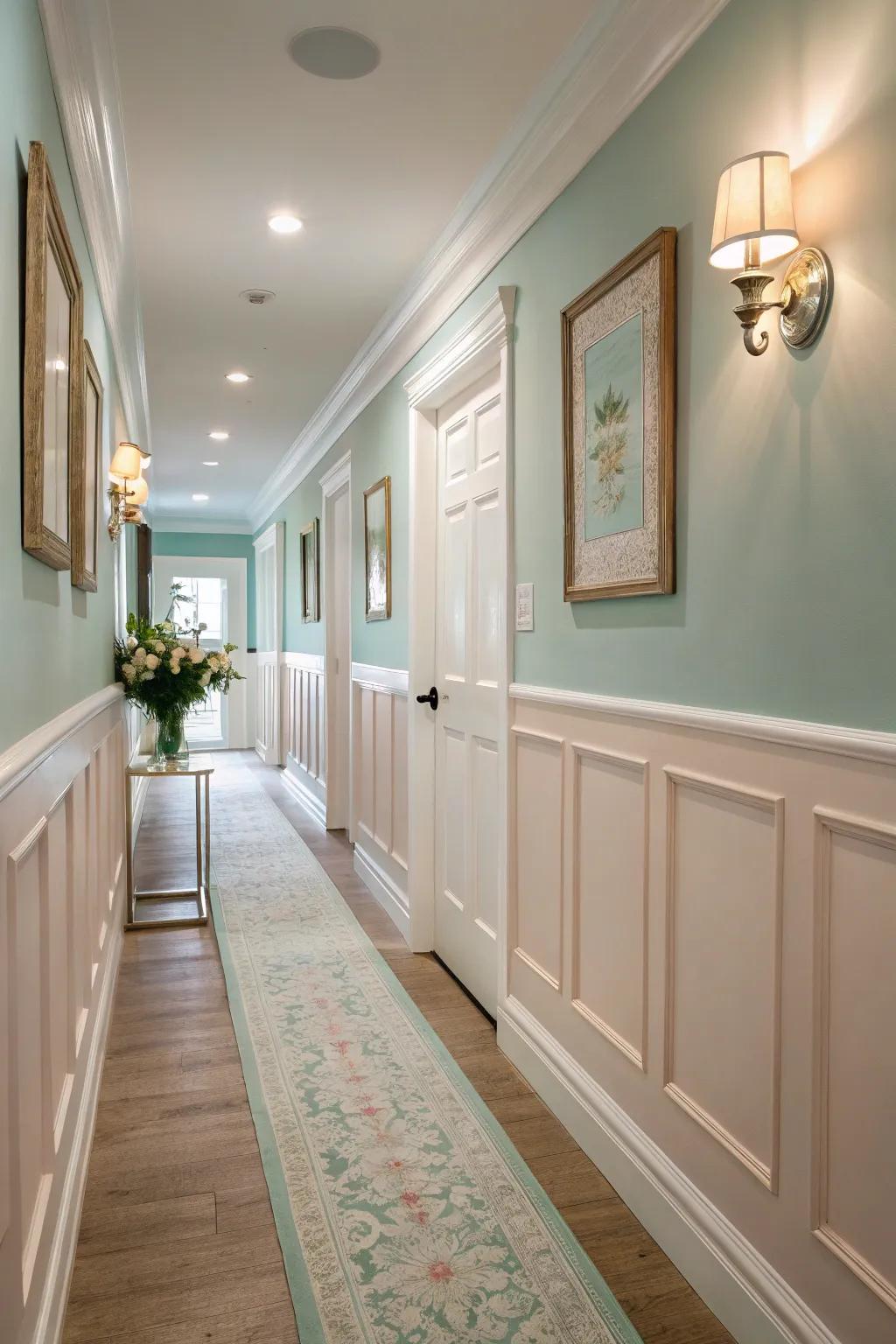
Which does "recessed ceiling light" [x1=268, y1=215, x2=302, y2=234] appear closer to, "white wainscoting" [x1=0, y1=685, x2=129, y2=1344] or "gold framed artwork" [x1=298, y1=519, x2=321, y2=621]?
"white wainscoting" [x1=0, y1=685, x2=129, y2=1344]

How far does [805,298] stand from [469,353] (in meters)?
1.65

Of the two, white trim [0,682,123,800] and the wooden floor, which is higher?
white trim [0,682,123,800]

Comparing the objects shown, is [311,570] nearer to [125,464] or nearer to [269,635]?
[269,635]

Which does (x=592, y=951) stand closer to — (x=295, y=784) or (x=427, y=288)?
(x=427, y=288)

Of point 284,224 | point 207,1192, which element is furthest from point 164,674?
point 207,1192

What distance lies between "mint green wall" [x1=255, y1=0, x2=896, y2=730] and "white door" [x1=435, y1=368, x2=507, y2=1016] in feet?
2.50

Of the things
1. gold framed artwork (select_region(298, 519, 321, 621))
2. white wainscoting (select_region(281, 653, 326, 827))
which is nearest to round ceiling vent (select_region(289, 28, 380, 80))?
gold framed artwork (select_region(298, 519, 321, 621))

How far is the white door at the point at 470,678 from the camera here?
297cm

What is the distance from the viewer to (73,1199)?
185 cm

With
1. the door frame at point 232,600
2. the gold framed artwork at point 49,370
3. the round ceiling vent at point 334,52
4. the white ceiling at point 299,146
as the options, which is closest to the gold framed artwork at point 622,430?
the white ceiling at point 299,146

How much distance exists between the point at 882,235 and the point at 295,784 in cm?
630

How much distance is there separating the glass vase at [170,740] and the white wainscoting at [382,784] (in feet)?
2.84

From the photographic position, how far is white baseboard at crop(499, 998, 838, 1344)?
4.91 feet

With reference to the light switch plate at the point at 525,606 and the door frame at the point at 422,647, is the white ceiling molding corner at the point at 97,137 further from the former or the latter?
the light switch plate at the point at 525,606
